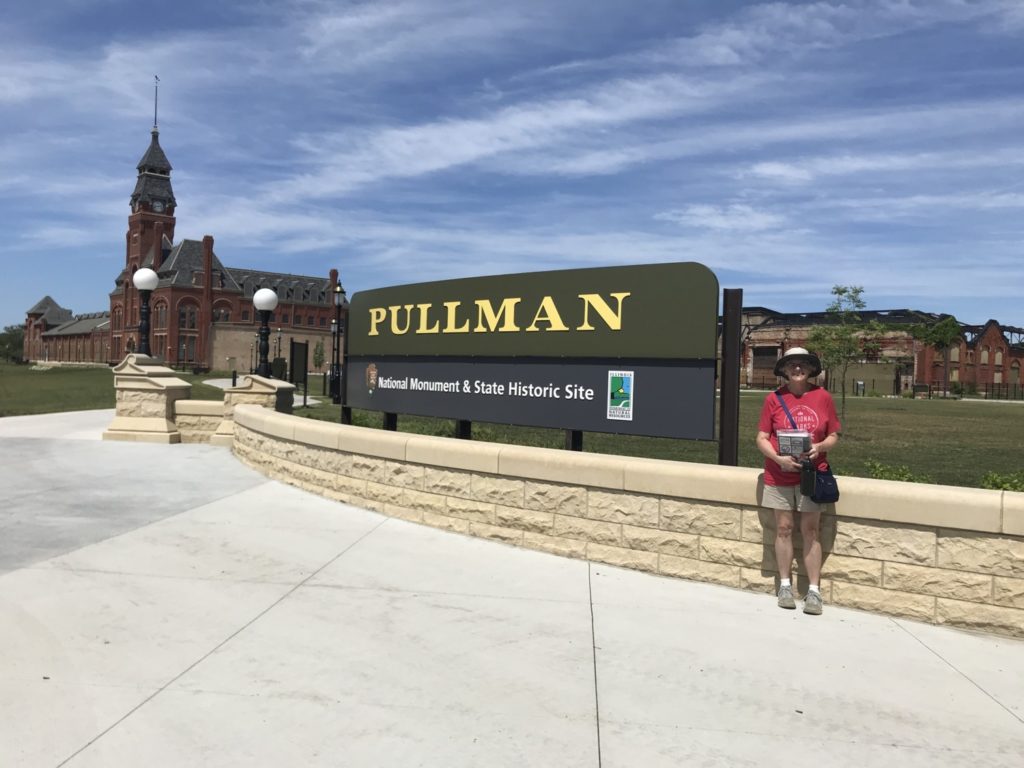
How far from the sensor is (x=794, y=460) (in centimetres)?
507

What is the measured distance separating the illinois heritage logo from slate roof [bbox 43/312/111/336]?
130511 mm

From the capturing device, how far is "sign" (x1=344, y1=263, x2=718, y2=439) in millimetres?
6695

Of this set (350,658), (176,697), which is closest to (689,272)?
(350,658)

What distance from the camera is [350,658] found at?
13.6 ft

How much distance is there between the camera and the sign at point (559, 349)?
670 centimetres

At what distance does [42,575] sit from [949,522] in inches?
266

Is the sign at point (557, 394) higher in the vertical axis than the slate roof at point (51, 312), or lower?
lower

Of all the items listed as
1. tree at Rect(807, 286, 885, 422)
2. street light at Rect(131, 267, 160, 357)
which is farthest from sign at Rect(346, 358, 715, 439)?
tree at Rect(807, 286, 885, 422)

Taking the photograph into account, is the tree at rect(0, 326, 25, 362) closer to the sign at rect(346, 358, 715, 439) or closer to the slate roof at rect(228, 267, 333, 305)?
the slate roof at rect(228, 267, 333, 305)

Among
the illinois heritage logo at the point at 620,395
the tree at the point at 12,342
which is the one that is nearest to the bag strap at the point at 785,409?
the illinois heritage logo at the point at 620,395

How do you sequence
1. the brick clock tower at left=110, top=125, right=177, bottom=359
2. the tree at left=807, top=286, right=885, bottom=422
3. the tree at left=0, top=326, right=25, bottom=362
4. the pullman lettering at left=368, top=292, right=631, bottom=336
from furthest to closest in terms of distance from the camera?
the tree at left=0, top=326, right=25, bottom=362
the brick clock tower at left=110, top=125, right=177, bottom=359
the tree at left=807, top=286, right=885, bottom=422
the pullman lettering at left=368, top=292, right=631, bottom=336

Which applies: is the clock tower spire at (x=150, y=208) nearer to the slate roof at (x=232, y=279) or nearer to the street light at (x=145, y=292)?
the slate roof at (x=232, y=279)

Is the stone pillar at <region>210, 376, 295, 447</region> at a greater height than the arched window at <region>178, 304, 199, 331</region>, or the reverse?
the arched window at <region>178, 304, 199, 331</region>

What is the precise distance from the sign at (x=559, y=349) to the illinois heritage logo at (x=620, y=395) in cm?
1
